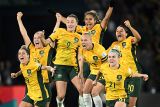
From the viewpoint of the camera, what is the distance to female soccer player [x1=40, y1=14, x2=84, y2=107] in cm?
2419

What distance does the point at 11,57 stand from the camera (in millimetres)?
35812

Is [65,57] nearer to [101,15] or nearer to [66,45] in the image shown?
[66,45]

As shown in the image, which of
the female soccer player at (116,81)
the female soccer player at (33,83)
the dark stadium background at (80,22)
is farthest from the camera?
the dark stadium background at (80,22)

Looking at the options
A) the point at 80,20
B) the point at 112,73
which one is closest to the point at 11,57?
the point at 80,20

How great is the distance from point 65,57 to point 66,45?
0.36 meters

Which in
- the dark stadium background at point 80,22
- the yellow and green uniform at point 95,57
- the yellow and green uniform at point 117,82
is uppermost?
the dark stadium background at point 80,22

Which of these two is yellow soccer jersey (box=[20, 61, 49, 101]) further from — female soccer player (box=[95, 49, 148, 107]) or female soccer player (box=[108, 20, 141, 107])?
female soccer player (box=[108, 20, 141, 107])

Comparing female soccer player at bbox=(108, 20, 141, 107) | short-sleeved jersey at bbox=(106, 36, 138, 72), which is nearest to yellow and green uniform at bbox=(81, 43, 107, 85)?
female soccer player at bbox=(108, 20, 141, 107)

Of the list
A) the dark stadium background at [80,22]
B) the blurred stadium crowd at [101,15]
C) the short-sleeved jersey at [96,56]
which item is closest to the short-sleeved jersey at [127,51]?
the short-sleeved jersey at [96,56]

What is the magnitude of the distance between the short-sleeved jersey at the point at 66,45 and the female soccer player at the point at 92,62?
2.79 feet

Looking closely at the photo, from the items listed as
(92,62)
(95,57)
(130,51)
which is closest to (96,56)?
(95,57)

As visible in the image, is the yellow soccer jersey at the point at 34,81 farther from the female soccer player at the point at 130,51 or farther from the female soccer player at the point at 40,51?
the female soccer player at the point at 130,51

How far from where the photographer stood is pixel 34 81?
22.6 m

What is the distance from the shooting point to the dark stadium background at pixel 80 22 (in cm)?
3319
